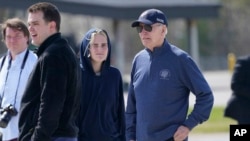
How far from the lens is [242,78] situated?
358 inches

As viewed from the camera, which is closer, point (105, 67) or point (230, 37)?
point (105, 67)

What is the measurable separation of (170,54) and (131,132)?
84 cm

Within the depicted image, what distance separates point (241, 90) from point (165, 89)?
2671 millimetres

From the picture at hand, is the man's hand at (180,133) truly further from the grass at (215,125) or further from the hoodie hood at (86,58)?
the grass at (215,125)

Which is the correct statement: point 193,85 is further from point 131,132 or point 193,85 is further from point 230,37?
point 230,37

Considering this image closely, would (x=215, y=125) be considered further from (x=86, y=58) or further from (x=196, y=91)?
(x=196, y=91)

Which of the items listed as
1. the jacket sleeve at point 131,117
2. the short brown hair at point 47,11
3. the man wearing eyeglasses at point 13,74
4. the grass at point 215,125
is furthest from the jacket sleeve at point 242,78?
the grass at point 215,125

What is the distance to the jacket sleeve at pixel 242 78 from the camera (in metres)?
9.07

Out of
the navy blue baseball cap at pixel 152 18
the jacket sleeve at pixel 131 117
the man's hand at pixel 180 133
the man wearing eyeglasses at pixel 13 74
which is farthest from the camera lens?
the jacket sleeve at pixel 131 117

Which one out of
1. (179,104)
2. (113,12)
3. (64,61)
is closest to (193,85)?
(179,104)

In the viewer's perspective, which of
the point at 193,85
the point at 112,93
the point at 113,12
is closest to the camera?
the point at 193,85

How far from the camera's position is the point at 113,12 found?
33.7 metres

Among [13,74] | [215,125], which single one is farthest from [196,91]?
[215,125]

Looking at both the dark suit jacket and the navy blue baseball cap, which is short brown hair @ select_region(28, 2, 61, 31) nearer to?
the navy blue baseball cap
